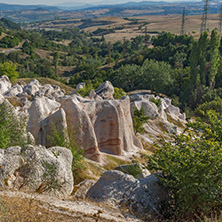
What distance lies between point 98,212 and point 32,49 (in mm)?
149190

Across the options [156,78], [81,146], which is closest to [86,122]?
[81,146]

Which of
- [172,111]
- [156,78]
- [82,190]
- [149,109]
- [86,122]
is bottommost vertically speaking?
[172,111]

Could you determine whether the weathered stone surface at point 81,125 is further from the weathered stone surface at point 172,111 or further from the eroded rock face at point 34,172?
the weathered stone surface at point 172,111

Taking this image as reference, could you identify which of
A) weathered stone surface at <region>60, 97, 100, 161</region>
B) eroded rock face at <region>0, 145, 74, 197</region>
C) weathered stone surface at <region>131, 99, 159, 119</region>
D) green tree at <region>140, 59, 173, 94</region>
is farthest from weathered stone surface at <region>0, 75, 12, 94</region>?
green tree at <region>140, 59, 173, 94</region>

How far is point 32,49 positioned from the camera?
151250mm

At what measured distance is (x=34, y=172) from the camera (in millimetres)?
14742

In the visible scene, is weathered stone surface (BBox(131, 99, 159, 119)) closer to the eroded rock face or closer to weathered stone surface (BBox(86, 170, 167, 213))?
weathered stone surface (BBox(86, 170, 167, 213))

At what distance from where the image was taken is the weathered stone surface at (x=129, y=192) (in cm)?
1466

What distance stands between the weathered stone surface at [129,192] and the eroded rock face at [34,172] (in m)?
1.73

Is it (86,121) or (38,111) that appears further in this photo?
(86,121)

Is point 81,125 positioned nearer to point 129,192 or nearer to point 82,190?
point 82,190

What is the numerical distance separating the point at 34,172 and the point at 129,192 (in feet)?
16.8

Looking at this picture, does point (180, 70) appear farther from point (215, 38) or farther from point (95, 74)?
point (95, 74)

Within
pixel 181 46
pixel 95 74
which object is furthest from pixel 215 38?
pixel 95 74
